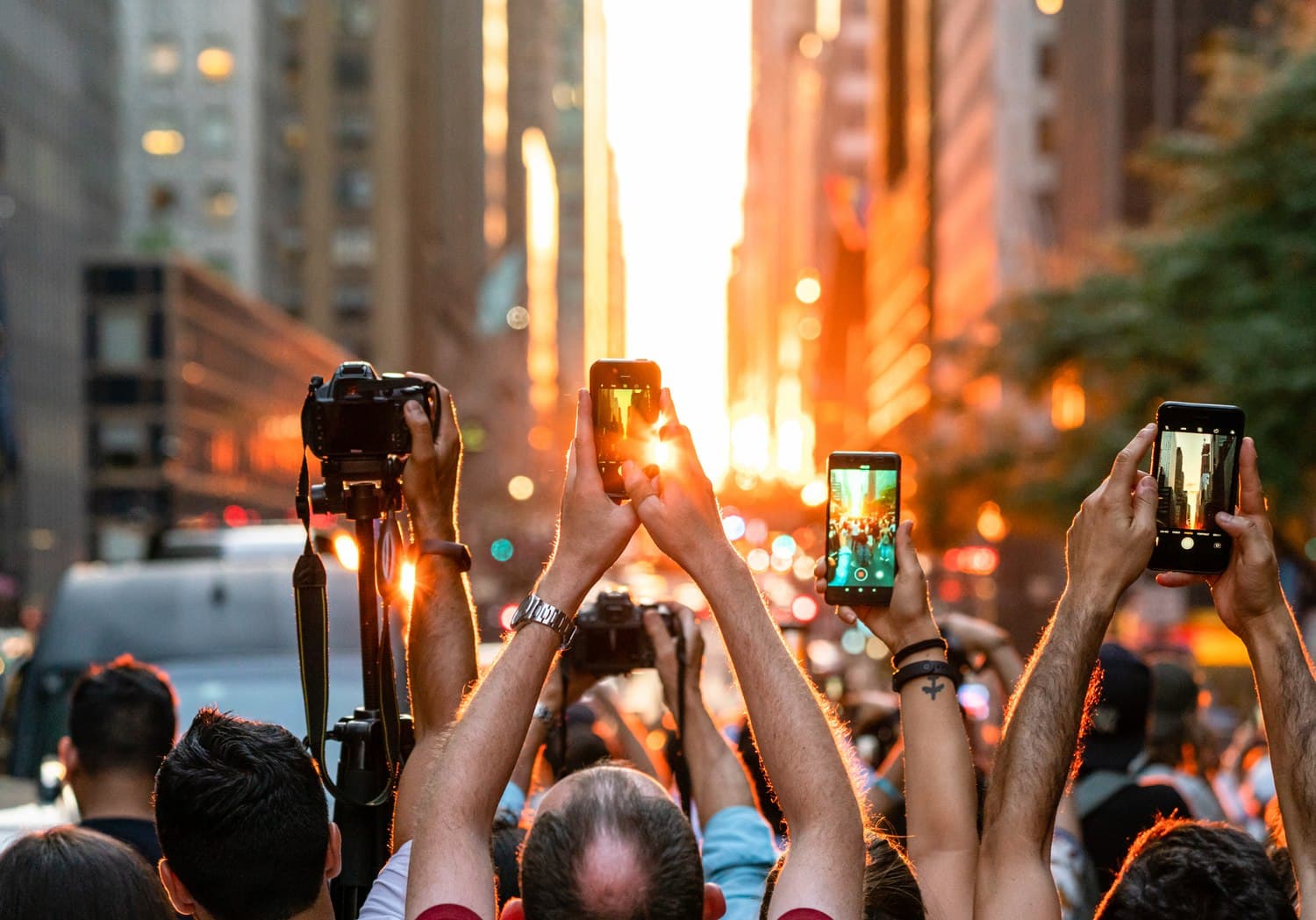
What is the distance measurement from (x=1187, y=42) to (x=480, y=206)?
91365 mm

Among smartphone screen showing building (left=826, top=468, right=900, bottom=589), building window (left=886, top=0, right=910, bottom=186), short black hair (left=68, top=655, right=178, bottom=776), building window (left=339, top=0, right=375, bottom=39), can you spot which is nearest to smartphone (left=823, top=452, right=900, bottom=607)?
smartphone screen showing building (left=826, top=468, right=900, bottom=589)

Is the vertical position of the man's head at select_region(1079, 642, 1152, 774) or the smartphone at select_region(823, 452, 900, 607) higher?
the smartphone at select_region(823, 452, 900, 607)

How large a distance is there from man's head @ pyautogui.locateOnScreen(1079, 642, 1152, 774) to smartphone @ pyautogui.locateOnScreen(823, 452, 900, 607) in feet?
6.96

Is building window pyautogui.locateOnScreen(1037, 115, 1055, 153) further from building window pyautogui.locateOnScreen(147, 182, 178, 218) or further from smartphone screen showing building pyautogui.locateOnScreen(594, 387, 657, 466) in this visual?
smartphone screen showing building pyautogui.locateOnScreen(594, 387, 657, 466)

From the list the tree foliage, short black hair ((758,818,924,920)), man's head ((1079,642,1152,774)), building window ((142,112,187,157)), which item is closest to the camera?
short black hair ((758,818,924,920))

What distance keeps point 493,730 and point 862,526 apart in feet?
3.63

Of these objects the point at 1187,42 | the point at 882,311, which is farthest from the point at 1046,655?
the point at 882,311

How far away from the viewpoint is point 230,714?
12.7ft

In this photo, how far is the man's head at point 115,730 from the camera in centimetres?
524

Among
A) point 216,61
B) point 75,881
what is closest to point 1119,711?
point 75,881

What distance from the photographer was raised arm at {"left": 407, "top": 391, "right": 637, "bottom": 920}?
3387 mm

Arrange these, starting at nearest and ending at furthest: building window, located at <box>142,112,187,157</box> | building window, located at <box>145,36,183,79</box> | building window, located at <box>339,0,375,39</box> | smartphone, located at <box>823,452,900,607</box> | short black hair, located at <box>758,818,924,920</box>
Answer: short black hair, located at <box>758,818,924,920</box>, smartphone, located at <box>823,452,900,607</box>, building window, located at <box>142,112,187,157</box>, building window, located at <box>145,36,183,79</box>, building window, located at <box>339,0,375,39</box>

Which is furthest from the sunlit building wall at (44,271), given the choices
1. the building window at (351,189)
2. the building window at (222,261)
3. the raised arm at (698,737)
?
the raised arm at (698,737)

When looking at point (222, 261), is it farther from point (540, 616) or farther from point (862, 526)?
point (540, 616)
